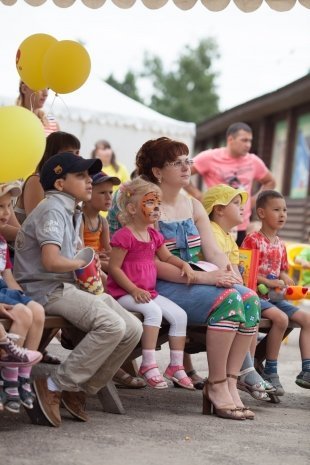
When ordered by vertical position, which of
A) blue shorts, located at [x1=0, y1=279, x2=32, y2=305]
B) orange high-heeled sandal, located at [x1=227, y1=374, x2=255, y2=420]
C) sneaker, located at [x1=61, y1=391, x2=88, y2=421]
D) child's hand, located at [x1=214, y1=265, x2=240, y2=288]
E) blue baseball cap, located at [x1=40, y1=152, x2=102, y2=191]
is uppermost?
blue baseball cap, located at [x1=40, y1=152, x2=102, y2=191]

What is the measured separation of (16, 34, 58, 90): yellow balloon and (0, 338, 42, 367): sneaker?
2524 millimetres

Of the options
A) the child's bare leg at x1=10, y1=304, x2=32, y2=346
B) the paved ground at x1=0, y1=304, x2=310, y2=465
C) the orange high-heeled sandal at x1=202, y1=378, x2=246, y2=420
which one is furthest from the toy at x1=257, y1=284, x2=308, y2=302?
the child's bare leg at x1=10, y1=304, x2=32, y2=346

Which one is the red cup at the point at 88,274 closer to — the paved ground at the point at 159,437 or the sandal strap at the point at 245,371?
the paved ground at the point at 159,437

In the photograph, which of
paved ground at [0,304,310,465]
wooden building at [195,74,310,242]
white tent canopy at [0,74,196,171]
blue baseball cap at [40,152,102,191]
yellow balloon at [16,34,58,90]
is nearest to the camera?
paved ground at [0,304,310,465]

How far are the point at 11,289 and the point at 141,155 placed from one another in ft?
5.35

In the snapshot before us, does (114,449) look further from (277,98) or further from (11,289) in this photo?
(277,98)

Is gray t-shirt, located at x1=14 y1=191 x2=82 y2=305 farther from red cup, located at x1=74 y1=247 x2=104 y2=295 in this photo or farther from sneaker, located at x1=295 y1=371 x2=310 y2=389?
sneaker, located at x1=295 y1=371 x2=310 y2=389

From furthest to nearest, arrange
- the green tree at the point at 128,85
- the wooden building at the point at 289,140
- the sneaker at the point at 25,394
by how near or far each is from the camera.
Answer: the green tree at the point at 128,85 → the wooden building at the point at 289,140 → the sneaker at the point at 25,394

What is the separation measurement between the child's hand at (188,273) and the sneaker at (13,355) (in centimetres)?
143

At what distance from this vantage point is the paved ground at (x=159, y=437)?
4332 millimetres

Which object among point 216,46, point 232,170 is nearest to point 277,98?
point 232,170

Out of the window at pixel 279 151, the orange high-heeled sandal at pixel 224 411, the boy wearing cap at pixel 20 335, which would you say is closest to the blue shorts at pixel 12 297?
the boy wearing cap at pixel 20 335

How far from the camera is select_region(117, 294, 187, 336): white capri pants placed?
17.8 ft

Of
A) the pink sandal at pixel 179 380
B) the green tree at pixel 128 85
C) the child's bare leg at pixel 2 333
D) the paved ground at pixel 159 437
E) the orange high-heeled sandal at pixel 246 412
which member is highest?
the green tree at pixel 128 85
